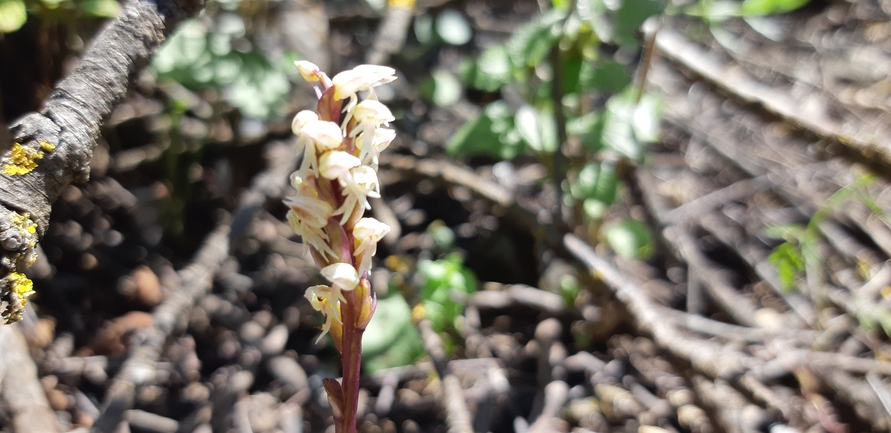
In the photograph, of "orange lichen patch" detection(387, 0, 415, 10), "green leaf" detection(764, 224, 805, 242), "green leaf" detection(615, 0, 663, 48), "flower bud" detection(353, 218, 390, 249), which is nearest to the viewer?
"flower bud" detection(353, 218, 390, 249)

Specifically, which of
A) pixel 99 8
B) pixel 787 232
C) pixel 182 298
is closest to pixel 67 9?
pixel 99 8

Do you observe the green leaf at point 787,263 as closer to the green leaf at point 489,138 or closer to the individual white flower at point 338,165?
the green leaf at point 489,138

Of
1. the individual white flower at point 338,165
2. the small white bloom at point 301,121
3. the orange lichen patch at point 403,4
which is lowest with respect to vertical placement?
the individual white flower at point 338,165

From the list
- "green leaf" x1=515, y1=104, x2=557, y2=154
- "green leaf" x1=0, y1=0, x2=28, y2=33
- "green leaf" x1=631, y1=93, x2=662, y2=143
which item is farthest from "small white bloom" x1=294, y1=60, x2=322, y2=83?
"green leaf" x1=631, y1=93, x2=662, y2=143

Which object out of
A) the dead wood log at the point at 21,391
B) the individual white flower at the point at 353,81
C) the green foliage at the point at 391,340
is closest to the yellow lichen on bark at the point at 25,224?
the individual white flower at the point at 353,81

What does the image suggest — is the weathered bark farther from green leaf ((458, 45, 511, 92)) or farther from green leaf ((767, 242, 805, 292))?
green leaf ((767, 242, 805, 292))
